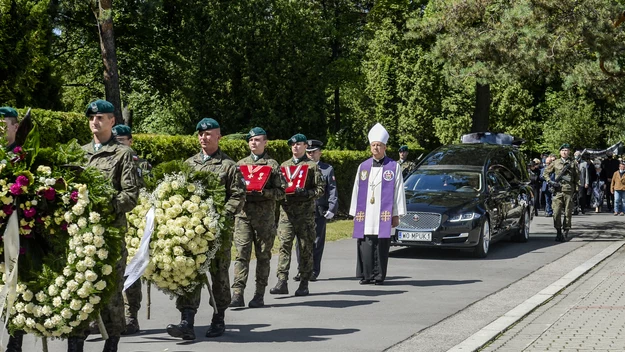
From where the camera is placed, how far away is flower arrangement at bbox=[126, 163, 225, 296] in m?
7.60

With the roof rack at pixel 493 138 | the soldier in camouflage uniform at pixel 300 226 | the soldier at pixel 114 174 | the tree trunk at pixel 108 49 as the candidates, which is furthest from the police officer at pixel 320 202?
the roof rack at pixel 493 138

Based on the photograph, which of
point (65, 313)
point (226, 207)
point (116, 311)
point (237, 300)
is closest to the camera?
→ point (65, 313)

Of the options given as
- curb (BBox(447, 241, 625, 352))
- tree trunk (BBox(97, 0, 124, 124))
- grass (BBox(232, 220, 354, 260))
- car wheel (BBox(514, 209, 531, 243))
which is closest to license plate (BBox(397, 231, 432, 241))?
curb (BBox(447, 241, 625, 352))

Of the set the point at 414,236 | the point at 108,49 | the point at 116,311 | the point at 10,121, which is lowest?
the point at 116,311

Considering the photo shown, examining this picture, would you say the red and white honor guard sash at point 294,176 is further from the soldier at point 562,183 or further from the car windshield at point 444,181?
the soldier at point 562,183

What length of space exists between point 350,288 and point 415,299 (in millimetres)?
1188

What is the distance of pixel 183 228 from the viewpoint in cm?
762

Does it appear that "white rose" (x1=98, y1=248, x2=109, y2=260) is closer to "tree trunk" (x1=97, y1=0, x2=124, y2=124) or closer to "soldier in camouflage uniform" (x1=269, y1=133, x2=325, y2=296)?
"soldier in camouflage uniform" (x1=269, y1=133, x2=325, y2=296)

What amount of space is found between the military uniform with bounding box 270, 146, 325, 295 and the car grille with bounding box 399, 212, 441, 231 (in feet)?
13.1

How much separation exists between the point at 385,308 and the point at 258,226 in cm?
177

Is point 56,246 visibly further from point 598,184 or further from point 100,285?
point 598,184

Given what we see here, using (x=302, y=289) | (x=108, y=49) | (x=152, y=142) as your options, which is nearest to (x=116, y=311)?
(x=302, y=289)

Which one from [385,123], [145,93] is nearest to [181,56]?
[145,93]

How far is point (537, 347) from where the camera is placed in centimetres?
776
